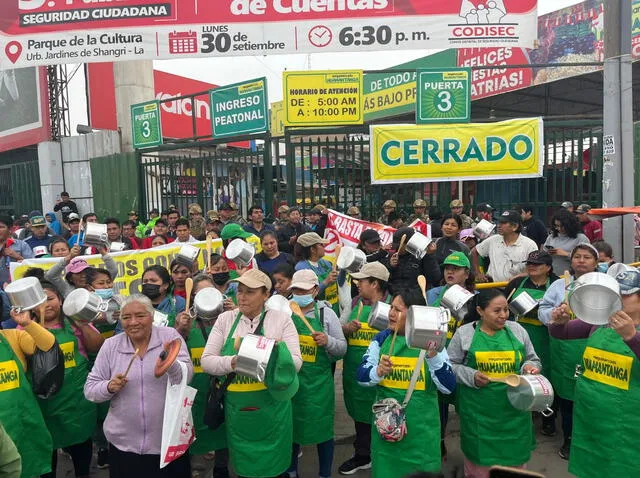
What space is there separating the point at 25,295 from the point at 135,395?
34.7 inches

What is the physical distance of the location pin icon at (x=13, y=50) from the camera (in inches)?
375

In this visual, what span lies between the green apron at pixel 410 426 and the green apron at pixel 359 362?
28.6 inches

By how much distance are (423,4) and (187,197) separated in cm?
629

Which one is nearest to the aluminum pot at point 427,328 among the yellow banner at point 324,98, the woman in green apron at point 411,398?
the woman in green apron at point 411,398

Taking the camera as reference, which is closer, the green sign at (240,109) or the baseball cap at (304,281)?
the baseball cap at (304,281)

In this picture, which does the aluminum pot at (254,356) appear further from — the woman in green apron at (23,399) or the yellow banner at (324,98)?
the yellow banner at (324,98)

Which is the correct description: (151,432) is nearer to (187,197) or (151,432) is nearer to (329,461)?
(329,461)

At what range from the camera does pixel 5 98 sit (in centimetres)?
1716

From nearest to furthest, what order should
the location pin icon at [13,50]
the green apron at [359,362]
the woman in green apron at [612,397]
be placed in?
the woman in green apron at [612,397] < the green apron at [359,362] < the location pin icon at [13,50]

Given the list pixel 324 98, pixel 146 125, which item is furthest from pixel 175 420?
pixel 146 125

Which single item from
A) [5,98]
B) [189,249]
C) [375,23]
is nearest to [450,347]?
[189,249]

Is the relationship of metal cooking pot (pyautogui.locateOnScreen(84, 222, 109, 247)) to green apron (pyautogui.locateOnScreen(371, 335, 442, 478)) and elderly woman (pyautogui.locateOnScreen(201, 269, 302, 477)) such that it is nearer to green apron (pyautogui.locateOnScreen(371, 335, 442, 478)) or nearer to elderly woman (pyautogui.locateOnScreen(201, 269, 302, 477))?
elderly woman (pyautogui.locateOnScreen(201, 269, 302, 477))

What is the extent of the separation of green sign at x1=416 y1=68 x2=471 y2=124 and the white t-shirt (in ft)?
11.8

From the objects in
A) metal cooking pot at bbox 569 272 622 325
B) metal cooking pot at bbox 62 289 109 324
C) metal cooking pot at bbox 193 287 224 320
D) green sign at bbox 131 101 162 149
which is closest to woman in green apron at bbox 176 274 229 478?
metal cooking pot at bbox 193 287 224 320
